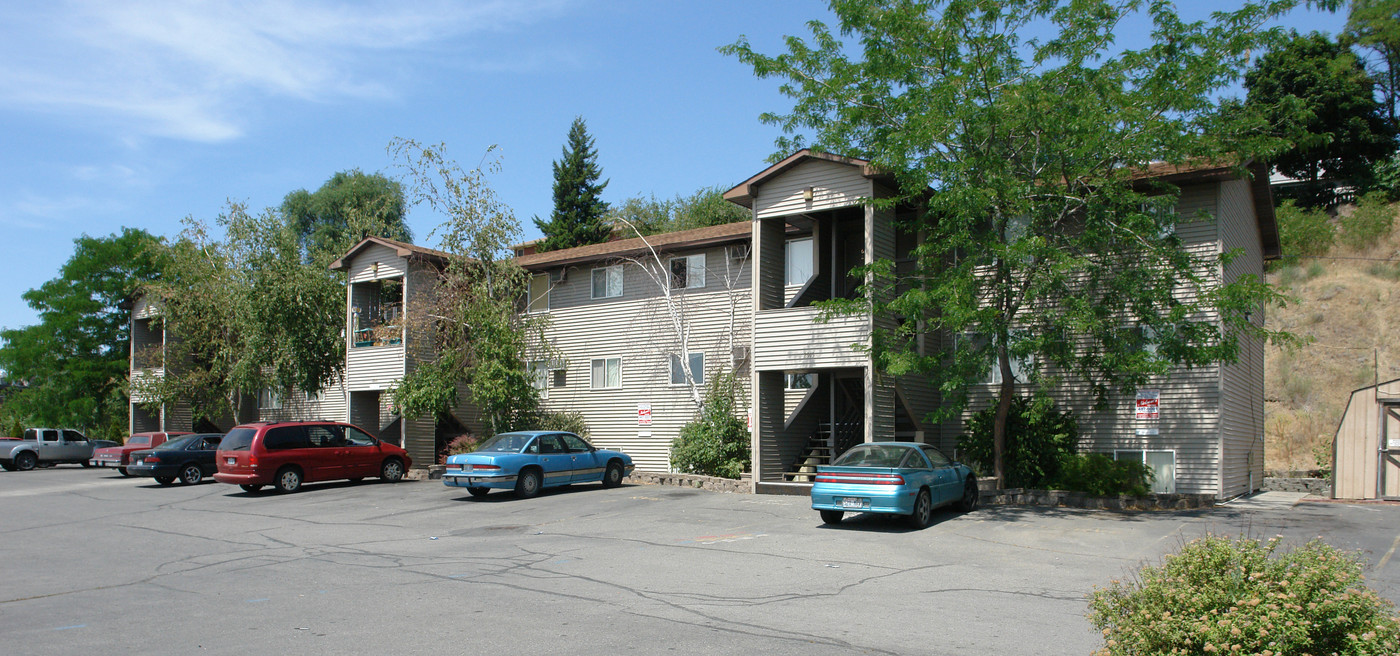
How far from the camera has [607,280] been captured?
2811 centimetres

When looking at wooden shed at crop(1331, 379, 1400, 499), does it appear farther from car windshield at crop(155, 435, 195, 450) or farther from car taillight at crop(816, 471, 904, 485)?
car windshield at crop(155, 435, 195, 450)

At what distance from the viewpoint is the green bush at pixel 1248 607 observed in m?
4.68

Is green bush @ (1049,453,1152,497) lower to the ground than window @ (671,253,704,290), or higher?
lower

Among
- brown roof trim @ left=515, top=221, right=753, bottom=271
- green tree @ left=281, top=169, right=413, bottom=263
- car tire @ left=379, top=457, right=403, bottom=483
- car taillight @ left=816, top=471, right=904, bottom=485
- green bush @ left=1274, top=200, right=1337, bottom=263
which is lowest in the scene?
car tire @ left=379, top=457, right=403, bottom=483

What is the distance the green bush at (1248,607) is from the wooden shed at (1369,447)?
2134 cm

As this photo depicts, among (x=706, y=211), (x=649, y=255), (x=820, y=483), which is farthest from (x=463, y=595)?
(x=706, y=211)

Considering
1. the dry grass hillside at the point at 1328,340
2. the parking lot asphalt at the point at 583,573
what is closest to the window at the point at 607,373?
the parking lot asphalt at the point at 583,573

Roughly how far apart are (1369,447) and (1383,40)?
1173 inches

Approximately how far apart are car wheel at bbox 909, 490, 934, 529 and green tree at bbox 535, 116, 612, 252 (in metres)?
37.7

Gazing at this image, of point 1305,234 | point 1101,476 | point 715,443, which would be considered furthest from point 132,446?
point 1305,234

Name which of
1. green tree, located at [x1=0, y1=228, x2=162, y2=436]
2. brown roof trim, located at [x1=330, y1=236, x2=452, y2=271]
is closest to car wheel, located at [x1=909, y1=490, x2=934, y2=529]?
brown roof trim, located at [x1=330, y1=236, x2=452, y2=271]

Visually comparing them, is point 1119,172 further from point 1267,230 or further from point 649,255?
point 649,255

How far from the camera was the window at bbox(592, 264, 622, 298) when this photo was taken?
91.1ft

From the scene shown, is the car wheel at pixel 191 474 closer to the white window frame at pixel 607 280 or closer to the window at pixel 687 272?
the white window frame at pixel 607 280
